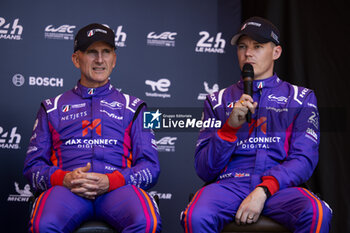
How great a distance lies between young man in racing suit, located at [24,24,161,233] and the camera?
2.41 meters

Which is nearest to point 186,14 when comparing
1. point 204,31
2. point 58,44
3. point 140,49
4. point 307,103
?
point 204,31

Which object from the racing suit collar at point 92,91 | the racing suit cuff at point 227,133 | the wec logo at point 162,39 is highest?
the wec logo at point 162,39

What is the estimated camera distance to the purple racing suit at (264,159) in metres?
2.34

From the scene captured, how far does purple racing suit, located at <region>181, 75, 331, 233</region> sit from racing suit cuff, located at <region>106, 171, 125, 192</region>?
376mm

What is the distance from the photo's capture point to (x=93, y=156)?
2738mm

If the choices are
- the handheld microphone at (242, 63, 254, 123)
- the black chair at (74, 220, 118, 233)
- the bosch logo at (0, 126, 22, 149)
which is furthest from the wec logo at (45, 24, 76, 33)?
the black chair at (74, 220, 118, 233)

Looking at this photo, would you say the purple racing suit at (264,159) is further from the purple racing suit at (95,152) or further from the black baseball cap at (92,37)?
the black baseball cap at (92,37)

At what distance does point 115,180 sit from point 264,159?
0.75m

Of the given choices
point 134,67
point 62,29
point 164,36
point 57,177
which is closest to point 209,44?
point 164,36

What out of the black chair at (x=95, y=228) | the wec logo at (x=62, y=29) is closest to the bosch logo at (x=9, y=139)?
the wec logo at (x=62, y=29)

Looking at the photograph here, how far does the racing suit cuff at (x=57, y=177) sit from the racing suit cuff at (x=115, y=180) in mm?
229

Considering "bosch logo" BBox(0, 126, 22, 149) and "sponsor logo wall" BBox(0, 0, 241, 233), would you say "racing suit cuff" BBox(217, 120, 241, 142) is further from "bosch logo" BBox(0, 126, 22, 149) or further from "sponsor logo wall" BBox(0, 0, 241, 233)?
"bosch logo" BBox(0, 126, 22, 149)

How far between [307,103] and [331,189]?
0.92 m

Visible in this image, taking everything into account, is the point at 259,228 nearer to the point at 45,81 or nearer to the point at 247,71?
the point at 247,71
